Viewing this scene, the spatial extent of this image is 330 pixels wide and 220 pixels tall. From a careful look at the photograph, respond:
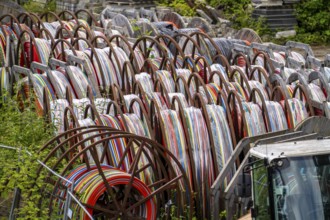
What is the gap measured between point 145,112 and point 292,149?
375cm

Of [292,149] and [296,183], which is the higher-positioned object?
A: [292,149]

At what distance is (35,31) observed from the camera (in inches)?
752

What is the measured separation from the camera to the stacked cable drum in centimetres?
1083

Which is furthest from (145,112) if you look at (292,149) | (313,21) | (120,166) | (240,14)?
(313,21)

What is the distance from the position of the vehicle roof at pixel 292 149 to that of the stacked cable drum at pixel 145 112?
2.01 meters

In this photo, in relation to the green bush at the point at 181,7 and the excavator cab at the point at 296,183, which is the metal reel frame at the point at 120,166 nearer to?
the excavator cab at the point at 296,183

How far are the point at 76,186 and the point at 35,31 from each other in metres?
9.18

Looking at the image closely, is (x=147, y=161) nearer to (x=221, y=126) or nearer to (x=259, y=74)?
(x=221, y=126)

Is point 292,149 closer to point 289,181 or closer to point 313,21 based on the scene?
point 289,181

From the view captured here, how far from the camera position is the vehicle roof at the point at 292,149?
350 inches

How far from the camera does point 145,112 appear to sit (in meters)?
12.5

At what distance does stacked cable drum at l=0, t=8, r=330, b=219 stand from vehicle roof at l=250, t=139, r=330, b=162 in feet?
6.60

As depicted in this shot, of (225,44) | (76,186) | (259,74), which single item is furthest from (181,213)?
(225,44)

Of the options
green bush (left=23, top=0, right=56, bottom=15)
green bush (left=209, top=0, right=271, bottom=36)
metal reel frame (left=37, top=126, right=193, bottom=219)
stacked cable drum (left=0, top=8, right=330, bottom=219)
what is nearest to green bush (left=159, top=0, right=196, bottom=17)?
green bush (left=209, top=0, right=271, bottom=36)
